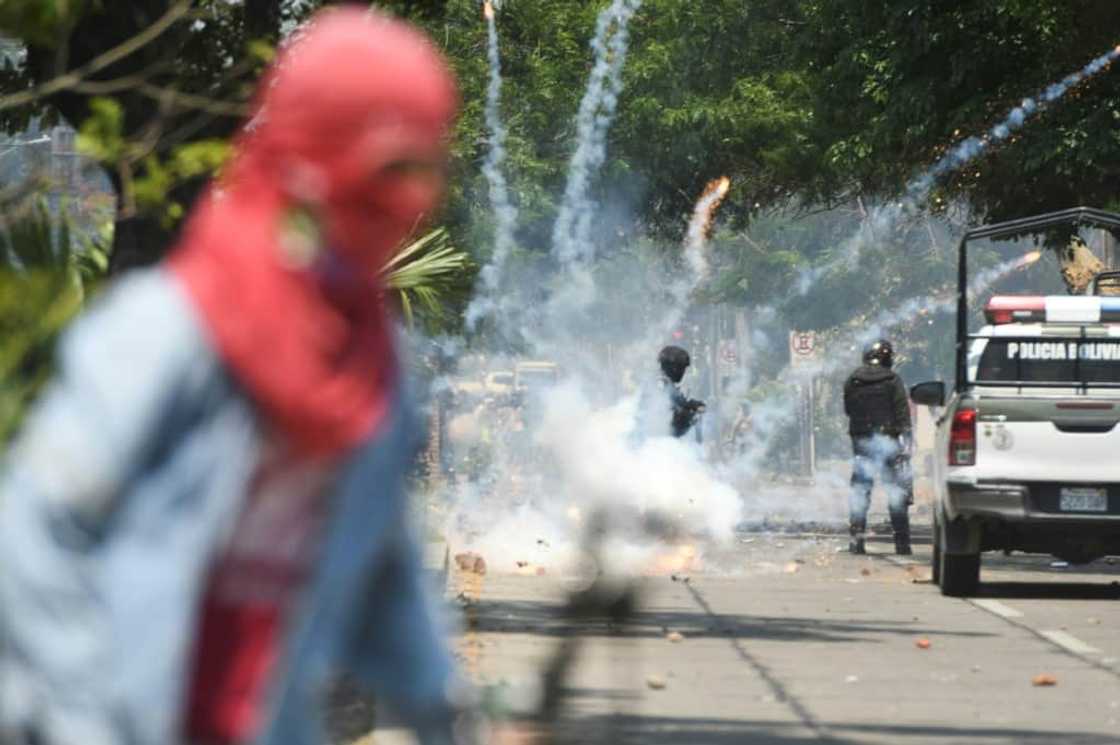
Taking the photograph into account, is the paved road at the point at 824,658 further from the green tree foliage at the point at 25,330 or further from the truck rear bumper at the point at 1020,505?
the green tree foliage at the point at 25,330

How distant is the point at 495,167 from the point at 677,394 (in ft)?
71.8

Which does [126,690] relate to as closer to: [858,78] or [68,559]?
[68,559]

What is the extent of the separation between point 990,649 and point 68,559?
39.6 ft

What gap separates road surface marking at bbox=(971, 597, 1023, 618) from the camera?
56.3 ft

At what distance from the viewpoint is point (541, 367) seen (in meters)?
67.6

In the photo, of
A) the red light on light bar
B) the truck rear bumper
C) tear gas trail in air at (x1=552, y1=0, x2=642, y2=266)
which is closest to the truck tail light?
→ the truck rear bumper

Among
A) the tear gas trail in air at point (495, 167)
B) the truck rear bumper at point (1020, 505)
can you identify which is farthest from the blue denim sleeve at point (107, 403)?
the tear gas trail in air at point (495, 167)

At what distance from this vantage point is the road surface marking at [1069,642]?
47.5ft

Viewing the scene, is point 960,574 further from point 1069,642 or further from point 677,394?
point 1069,642

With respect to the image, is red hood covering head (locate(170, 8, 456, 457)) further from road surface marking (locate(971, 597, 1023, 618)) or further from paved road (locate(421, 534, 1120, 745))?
road surface marking (locate(971, 597, 1023, 618))

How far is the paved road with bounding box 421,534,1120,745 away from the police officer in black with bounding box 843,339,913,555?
3.42 meters

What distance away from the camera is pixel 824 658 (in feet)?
45.9

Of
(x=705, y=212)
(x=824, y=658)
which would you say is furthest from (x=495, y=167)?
(x=824, y=658)

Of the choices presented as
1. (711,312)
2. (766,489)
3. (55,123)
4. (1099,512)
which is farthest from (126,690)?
(711,312)
